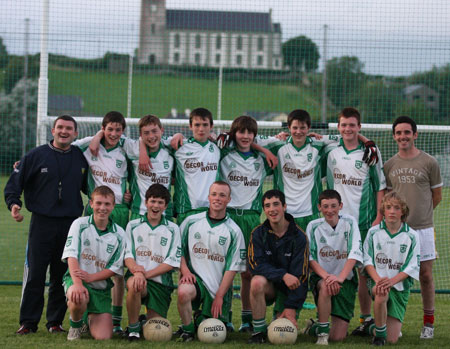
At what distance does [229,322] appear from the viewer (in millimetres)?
5586

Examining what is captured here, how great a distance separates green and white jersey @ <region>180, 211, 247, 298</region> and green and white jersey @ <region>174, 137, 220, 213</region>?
1.16 feet

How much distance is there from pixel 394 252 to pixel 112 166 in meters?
2.44

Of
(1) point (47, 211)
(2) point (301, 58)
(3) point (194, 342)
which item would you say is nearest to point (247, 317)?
(3) point (194, 342)

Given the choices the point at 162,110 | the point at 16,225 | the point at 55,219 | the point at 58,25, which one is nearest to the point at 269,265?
the point at 55,219

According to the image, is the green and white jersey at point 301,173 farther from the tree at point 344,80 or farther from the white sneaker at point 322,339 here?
the tree at point 344,80

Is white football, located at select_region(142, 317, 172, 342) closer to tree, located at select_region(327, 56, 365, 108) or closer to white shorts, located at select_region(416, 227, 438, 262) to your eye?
white shorts, located at select_region(416, 227, 438, 262)

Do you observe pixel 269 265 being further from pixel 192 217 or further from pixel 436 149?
pixel 436 149

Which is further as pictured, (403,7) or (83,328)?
(403,7)

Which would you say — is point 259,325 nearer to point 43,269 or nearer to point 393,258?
point 393,258

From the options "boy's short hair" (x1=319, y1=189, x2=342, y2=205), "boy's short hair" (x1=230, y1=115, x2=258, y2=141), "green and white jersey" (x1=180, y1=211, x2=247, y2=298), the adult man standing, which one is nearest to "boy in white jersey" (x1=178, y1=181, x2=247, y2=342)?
"green and white jersey" (x1=180, y1=211, x2=247, y2=298)

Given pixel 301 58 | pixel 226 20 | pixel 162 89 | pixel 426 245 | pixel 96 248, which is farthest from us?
pixel 162 89

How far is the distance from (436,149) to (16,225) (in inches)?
305

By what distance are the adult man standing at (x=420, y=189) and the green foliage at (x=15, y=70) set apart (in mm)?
9248

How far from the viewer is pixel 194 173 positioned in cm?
587
